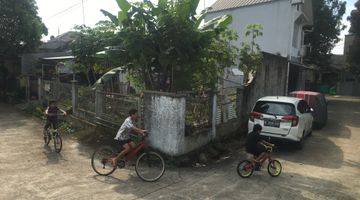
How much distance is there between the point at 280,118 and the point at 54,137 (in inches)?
272

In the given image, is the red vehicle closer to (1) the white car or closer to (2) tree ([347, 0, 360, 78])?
(1) the white car

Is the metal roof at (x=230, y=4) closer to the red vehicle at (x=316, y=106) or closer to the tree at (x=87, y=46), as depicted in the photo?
the red vehicle at (x=316, y=106)

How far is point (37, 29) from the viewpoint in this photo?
25.1 meters

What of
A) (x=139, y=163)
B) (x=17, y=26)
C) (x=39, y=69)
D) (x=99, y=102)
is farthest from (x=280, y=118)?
(x=17, y=26)

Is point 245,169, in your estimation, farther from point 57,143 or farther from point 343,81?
point 343,81

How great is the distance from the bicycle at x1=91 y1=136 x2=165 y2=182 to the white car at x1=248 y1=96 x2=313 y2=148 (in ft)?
14.8

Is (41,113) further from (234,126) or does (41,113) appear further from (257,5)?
(257,5)

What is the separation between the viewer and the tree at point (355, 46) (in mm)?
37781

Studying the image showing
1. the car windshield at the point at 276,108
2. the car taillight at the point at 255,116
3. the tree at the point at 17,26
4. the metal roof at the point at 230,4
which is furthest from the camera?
the metal roof at the point at 230,4

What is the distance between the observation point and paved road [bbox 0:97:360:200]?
794 centimetres

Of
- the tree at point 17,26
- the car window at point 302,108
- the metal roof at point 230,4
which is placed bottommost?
the car window at point 302,108

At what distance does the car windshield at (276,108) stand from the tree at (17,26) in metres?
17.7

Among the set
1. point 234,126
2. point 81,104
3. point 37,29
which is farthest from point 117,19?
point 37,29

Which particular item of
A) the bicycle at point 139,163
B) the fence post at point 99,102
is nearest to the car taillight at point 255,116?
the bicycle at point 139,163
